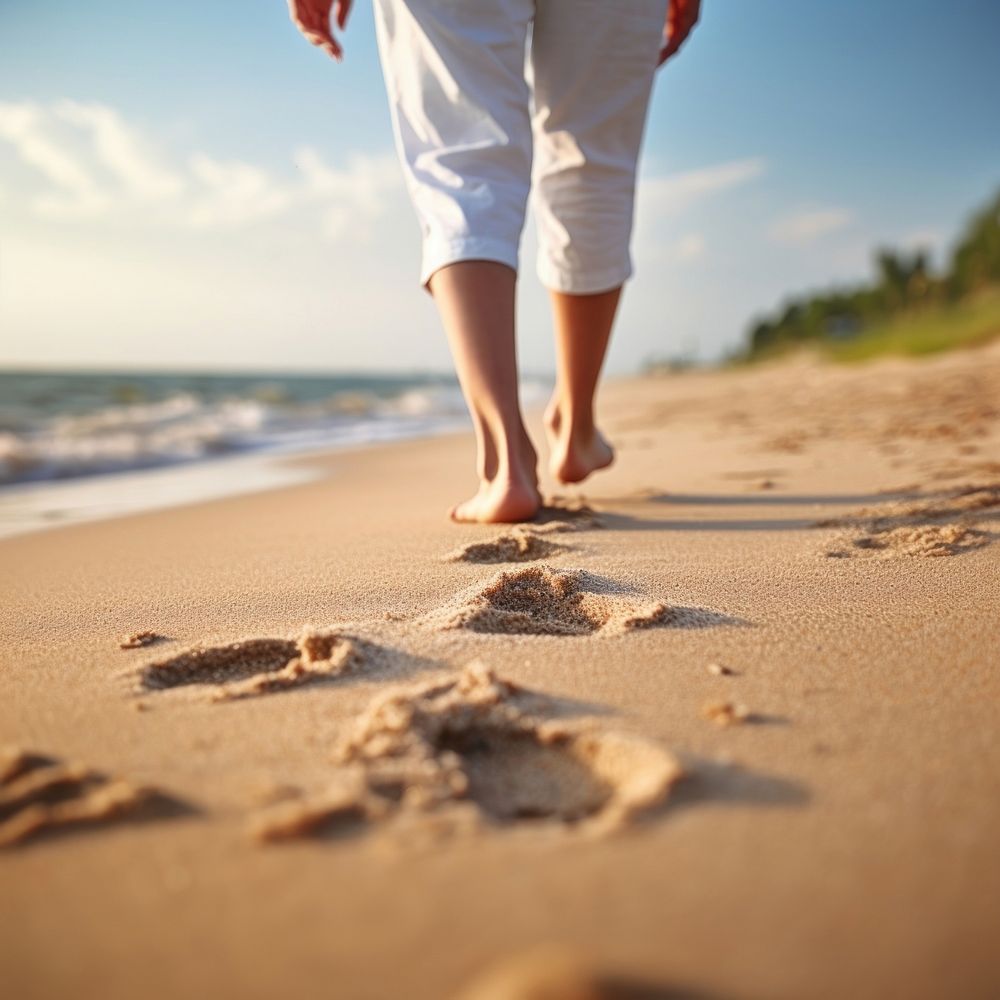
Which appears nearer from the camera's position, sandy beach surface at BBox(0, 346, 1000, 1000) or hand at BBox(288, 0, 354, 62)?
sandy beach surface at BBox(0, 346, 1000, 1000)

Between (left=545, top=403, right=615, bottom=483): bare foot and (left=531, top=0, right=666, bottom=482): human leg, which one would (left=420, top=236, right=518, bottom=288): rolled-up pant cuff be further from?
(left=545, top=403, right=615, bottom=483): bare foot

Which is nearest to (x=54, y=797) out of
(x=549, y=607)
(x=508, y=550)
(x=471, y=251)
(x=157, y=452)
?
(x=549, y=607)

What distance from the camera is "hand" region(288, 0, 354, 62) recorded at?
1.96m

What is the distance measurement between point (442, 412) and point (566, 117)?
342 inches

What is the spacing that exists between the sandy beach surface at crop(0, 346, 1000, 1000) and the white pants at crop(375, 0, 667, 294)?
29.7 inches

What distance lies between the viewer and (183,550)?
1.90 meters

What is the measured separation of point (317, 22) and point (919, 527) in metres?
1.80

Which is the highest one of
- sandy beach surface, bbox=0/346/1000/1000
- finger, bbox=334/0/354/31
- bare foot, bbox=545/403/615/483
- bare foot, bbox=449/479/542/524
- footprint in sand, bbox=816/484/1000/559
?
finger, bbox=334/0/354/31

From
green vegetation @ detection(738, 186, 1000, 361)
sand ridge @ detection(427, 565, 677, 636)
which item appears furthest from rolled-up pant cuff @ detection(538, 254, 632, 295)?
green vegetation @ detection(738, 186, 1000, 361)

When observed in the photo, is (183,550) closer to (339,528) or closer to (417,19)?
(339,528)

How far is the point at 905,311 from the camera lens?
2734 cm

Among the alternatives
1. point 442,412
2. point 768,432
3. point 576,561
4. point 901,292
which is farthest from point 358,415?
point 901,292

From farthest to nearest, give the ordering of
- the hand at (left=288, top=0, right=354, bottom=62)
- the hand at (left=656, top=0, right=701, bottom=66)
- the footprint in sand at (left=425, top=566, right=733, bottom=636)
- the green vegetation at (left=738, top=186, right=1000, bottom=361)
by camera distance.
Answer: the green vegetation at (left=738, top=186, right=1000, bottom=361)
the hand at (left=656, top=0, right=701, bottom=66)
the hand at (left=288, top=0, right=354, bottom=62)
the footprint in sand at (left=425, top=566, right=733, bottom=636)

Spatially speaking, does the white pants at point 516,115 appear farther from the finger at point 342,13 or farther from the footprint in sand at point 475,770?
the footprint in sand at point 475,770
